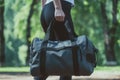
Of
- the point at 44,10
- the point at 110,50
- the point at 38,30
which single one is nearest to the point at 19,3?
the point at 38,30

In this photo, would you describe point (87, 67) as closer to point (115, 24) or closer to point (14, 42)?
point (115, 24)

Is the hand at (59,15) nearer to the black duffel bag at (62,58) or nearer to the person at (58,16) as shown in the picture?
the person at (58,16)

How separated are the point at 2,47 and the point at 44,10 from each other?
2193 cm

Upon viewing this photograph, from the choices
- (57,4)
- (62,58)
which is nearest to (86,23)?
(57,4)

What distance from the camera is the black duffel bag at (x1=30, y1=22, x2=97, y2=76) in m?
5.89

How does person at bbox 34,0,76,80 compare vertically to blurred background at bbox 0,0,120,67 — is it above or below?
above

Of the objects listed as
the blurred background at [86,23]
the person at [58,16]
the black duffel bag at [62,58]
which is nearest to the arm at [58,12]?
the person at [58,16]

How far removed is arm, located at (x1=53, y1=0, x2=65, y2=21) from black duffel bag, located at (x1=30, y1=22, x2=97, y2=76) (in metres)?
0.17

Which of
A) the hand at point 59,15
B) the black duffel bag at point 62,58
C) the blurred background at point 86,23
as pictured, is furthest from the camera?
the blurred background at point 86,23

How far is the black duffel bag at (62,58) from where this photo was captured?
232 inches

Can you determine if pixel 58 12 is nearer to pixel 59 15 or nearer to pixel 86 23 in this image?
pixel 59 15

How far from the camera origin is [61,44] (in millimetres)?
6020

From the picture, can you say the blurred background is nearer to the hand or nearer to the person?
the person

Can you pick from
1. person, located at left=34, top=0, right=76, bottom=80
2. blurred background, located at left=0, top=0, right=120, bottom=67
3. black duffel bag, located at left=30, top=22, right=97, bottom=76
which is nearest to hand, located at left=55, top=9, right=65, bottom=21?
person, located at left=34, top=0, right=76, bottom=80
